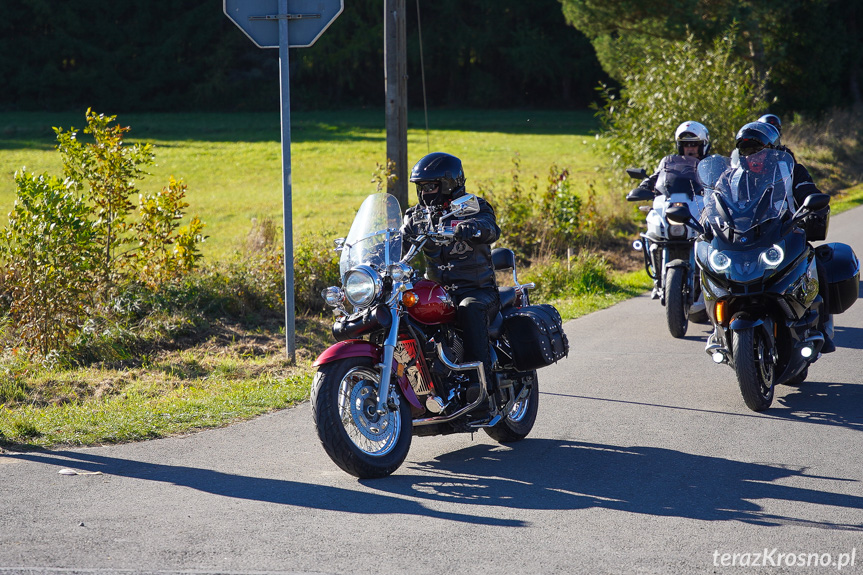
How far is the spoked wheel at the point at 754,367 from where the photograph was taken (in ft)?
21.1

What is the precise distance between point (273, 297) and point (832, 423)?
590 centimetres

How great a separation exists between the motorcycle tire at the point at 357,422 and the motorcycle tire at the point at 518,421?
83 centimetres

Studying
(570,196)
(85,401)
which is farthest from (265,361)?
(570,196)

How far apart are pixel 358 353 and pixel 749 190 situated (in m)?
3.34

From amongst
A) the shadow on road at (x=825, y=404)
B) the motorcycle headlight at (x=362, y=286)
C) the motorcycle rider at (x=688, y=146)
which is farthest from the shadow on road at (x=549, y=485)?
the motorcycle rider at (x=688, y=146)

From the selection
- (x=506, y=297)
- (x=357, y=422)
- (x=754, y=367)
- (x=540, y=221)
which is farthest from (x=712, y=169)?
(x=540, y=221)

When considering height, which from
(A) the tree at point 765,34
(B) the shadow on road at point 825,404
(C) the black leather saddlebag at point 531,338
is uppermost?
(A) the tree at point 765,34

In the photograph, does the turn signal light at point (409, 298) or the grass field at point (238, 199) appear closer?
the turn signal light at point (409, 298)

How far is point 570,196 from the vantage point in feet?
47.0

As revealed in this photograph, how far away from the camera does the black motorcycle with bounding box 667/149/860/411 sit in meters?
6.55

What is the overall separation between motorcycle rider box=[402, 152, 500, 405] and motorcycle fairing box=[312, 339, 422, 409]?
48 cm

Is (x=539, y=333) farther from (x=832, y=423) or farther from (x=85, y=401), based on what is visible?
(x=85, y=401)

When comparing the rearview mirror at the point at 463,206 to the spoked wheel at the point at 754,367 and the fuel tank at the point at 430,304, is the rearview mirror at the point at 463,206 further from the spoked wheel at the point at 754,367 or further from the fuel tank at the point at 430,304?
the spoked wheel at the point at 754,367

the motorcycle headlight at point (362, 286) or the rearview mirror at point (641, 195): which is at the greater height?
the rearview mirror at point (641, 195)
